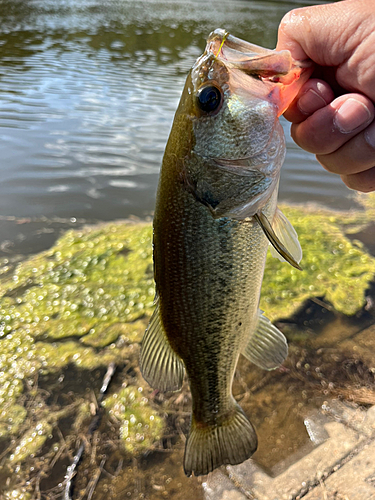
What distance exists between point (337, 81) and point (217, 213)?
2.69 ft

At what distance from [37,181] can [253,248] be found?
4983 millimetres

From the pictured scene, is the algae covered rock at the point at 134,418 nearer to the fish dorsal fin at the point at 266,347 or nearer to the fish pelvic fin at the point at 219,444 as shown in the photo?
the fish pelvic fin at the point at 219,444

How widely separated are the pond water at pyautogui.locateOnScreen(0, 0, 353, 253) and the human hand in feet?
11.9

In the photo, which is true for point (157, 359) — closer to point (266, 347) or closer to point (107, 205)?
point (266, 347)

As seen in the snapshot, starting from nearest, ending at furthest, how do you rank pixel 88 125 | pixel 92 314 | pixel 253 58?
pixel 253 58, pixel 92 314, pixel 88 125

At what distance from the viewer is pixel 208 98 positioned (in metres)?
1.31

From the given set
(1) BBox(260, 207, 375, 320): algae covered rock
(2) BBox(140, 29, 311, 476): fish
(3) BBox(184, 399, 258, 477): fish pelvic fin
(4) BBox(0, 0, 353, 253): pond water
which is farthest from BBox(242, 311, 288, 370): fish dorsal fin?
(4) BBox(0, 0, 353, 253): pond water

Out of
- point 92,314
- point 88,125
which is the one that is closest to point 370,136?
point 92,314

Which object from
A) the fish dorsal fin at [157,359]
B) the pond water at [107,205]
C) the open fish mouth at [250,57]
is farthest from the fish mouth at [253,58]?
the pond water at [107,205]

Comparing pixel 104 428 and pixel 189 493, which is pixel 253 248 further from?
pixel 104 428

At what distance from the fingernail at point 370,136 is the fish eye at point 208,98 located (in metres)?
0.66

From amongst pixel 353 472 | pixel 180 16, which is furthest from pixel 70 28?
pixel 353 472

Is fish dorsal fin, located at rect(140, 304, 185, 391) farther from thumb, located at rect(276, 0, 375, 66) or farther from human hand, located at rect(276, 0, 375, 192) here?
thumb, located at rect(276, 0, 375, 66)

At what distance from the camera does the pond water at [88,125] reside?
5.28 m
